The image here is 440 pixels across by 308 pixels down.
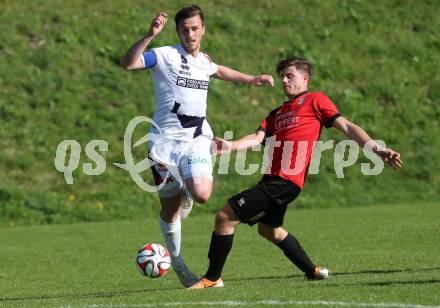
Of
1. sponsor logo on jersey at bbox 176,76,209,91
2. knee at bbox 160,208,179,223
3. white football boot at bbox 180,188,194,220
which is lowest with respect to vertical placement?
knee at bbox 160,208,179,223

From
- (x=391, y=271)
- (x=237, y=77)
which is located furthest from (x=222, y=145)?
(x=391, y=271)

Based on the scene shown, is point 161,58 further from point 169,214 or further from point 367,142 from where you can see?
point 367,142

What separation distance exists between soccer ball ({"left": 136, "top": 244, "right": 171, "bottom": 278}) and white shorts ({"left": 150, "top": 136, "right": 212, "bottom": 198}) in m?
0.55

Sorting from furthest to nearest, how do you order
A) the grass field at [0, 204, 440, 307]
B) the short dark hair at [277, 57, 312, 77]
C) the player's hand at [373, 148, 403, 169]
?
1. the short dark hair at [277, 57, 312, 77]
2. the player's hand at [373, 148, 403, 169]
3. the grass field at [0, 204, 440, 307]

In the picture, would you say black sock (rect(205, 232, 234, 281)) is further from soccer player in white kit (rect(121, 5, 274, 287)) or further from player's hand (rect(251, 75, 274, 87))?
player's hand (rect(251, 75, 274, 87))

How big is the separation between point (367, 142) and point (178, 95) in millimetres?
1983

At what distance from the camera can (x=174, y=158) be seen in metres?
8.61

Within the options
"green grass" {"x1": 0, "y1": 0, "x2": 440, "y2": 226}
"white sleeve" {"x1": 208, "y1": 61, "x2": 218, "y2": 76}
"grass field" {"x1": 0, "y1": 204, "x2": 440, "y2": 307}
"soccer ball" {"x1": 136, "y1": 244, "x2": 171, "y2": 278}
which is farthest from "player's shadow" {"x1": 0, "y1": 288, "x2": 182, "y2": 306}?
"green grass" {"x1": 0, "y1": 0, "x2": 440, "y2": 226}

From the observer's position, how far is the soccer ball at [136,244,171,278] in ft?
27.8

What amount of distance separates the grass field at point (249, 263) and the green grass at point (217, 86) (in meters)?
1.49

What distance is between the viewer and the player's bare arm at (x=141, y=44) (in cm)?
805

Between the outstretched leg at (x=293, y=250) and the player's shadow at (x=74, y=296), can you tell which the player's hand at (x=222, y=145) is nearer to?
the outstretched leg at (x=293, y=250)

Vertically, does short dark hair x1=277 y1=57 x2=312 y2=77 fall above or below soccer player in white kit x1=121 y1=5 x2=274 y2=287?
above

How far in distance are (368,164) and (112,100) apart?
Result: 5.74m
